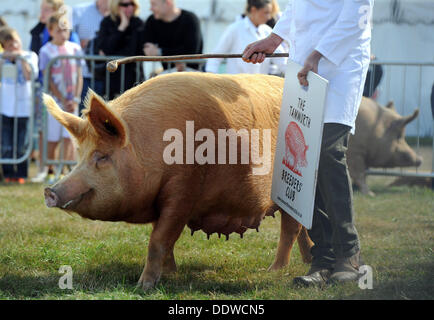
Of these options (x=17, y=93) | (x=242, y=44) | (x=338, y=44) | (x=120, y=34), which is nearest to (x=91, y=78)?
(x=120, y=34)

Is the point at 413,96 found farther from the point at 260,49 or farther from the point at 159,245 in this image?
the point at 159,245

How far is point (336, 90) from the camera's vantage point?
12.9ft

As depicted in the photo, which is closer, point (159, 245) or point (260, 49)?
point (159, 245)

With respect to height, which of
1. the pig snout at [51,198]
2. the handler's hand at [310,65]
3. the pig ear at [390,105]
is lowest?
the pig ear at [390,105]

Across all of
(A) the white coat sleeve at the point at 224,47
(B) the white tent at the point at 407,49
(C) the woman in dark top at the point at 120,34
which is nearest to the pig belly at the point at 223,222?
(B) the white tent at the point at 407,49

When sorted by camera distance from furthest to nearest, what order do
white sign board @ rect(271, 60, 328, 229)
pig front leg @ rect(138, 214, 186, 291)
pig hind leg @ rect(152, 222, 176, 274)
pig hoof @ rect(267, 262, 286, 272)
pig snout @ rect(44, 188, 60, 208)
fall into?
pig hoof @ rect(267, 262, 286, 272)
pig hind leg @ rect(152, 222, 176, 274)
pig front leg @ rect(138, 214, 186, 291)
white sign board @ rect(271, 60, 328, 229)
pig snout @ rect(44, 188, 60, 208)

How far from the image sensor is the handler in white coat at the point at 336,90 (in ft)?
12.7

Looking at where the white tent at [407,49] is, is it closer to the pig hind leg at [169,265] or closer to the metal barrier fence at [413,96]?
the metal barrier fence at [413,96]

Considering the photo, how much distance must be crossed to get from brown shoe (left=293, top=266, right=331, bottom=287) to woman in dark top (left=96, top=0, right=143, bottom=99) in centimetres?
476

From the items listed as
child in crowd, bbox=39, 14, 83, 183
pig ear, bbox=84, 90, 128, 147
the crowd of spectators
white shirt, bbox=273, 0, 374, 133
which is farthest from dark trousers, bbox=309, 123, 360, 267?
child in crowd, bbox=39, 14, 83, 183

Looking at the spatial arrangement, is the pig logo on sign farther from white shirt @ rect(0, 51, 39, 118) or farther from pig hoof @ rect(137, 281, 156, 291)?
white shirt @ rect(0, 51, 39, 118)

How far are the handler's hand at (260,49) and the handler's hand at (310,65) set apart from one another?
1.50 ft

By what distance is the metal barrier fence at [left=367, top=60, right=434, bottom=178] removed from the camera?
8062mm

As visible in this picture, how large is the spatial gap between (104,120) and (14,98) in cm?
527
